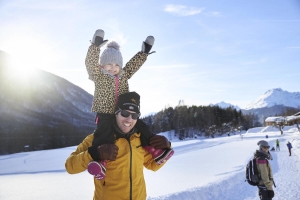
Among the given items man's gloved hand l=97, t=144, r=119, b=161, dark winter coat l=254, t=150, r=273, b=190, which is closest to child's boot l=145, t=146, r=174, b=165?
man's gloved hand l=97, t=144, r=119, b=161

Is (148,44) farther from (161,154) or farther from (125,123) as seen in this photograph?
(161,154)

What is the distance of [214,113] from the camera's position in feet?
238

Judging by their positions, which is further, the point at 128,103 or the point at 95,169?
the point at 128,103

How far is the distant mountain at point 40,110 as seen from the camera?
51906 millimetres

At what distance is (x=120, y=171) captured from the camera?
6.18 feet

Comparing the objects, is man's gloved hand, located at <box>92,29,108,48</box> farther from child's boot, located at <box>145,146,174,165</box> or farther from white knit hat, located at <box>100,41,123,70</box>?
child's boot, located at <box>145,146,174,165</box>

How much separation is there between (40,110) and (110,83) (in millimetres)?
72223

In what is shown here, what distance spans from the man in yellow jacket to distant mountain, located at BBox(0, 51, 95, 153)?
5268cm

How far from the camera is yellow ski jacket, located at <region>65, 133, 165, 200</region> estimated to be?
6.05ft

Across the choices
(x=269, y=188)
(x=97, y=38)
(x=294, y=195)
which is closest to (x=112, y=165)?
(x=97, y=38)

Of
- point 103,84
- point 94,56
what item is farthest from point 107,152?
point 94,56

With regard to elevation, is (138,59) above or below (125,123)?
above

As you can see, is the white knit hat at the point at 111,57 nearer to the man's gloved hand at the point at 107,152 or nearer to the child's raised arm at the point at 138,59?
the child's raised arm at the point at 138,59

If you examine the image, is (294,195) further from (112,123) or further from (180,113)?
(180,113)
